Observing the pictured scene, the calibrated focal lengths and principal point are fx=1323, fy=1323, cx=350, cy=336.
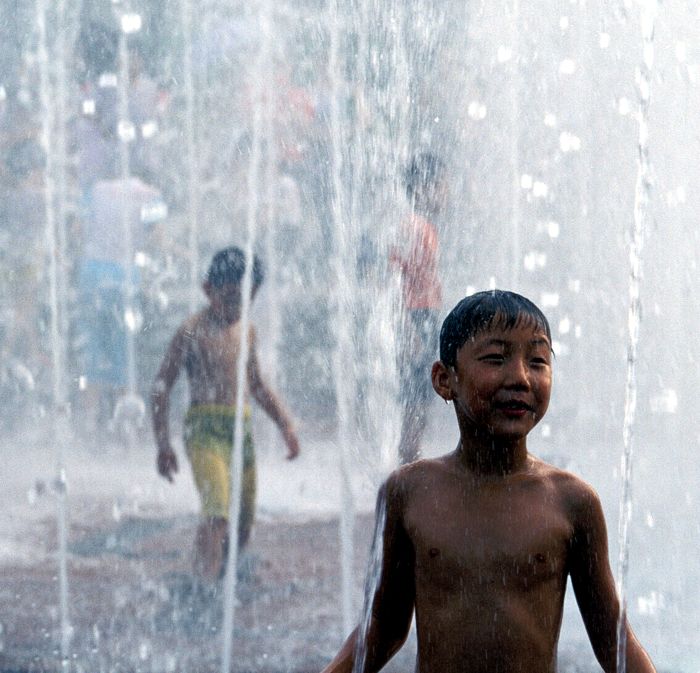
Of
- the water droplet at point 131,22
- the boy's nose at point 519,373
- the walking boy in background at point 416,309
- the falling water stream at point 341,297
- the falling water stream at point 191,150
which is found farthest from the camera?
the water droplet at point 131,22

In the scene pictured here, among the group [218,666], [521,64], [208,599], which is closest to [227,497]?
[208,599]

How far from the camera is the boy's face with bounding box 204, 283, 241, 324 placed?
420 cm

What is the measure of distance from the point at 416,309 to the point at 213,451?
0.95 metres

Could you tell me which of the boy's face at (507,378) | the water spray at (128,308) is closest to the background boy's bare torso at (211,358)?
the water spray at (128,308)

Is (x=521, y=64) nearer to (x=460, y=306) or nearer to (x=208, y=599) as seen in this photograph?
(x=208, y=599)

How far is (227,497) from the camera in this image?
4148mm

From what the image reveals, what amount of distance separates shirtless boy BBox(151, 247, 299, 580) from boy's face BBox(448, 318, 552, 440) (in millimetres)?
2388

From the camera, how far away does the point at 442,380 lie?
191cm

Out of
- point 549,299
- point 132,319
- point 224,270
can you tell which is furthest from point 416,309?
point 132,319

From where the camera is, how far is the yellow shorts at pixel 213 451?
4.14 meters

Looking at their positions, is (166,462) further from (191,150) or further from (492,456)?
(191,150)

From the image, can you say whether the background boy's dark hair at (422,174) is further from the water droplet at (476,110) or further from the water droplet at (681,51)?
the water droplet at (681,51)

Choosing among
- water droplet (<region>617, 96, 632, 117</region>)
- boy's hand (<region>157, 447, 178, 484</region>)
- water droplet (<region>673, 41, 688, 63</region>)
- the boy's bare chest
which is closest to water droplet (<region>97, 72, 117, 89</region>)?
water droplet (<region>617, 96, 632, 117</region>)

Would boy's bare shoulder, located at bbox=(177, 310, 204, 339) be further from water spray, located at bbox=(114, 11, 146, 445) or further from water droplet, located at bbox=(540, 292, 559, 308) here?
water droplet, located at bbox=(540, 292, 559, 308)
